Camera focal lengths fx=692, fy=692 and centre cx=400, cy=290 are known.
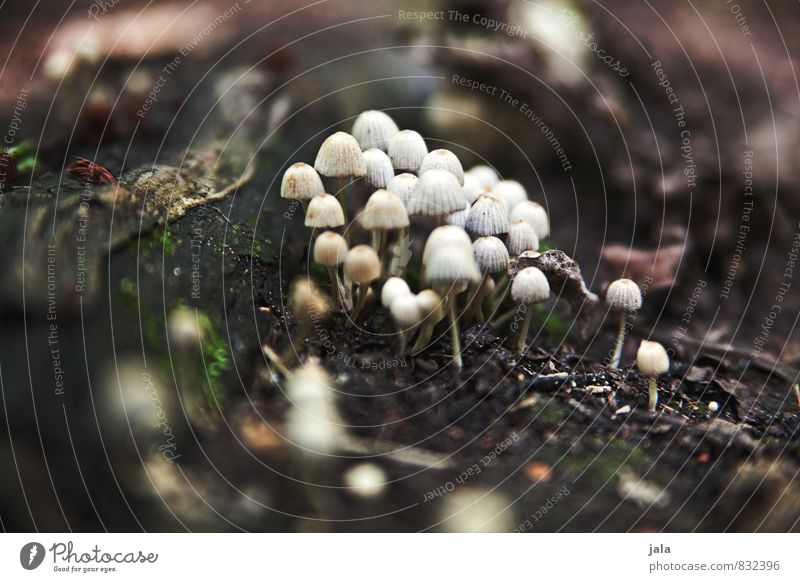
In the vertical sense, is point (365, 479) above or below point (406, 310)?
below

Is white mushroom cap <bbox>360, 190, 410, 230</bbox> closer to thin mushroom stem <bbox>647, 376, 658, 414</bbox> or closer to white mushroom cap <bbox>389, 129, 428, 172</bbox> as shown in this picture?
white mushroom cap <bbox>389, 129, 428, 172</bbox>

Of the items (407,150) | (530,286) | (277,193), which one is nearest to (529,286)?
(530,286)

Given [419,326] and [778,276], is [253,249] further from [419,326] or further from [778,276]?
[778,276]

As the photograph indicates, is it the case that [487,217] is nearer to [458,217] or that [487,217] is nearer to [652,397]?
[458,217]

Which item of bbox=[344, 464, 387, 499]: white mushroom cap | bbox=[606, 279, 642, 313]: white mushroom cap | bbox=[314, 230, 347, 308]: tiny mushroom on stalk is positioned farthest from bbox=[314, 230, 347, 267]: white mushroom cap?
bbox=[606, 279, 642, 313]: white mushroom cap

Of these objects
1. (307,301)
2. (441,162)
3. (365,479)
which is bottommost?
(365,479)
